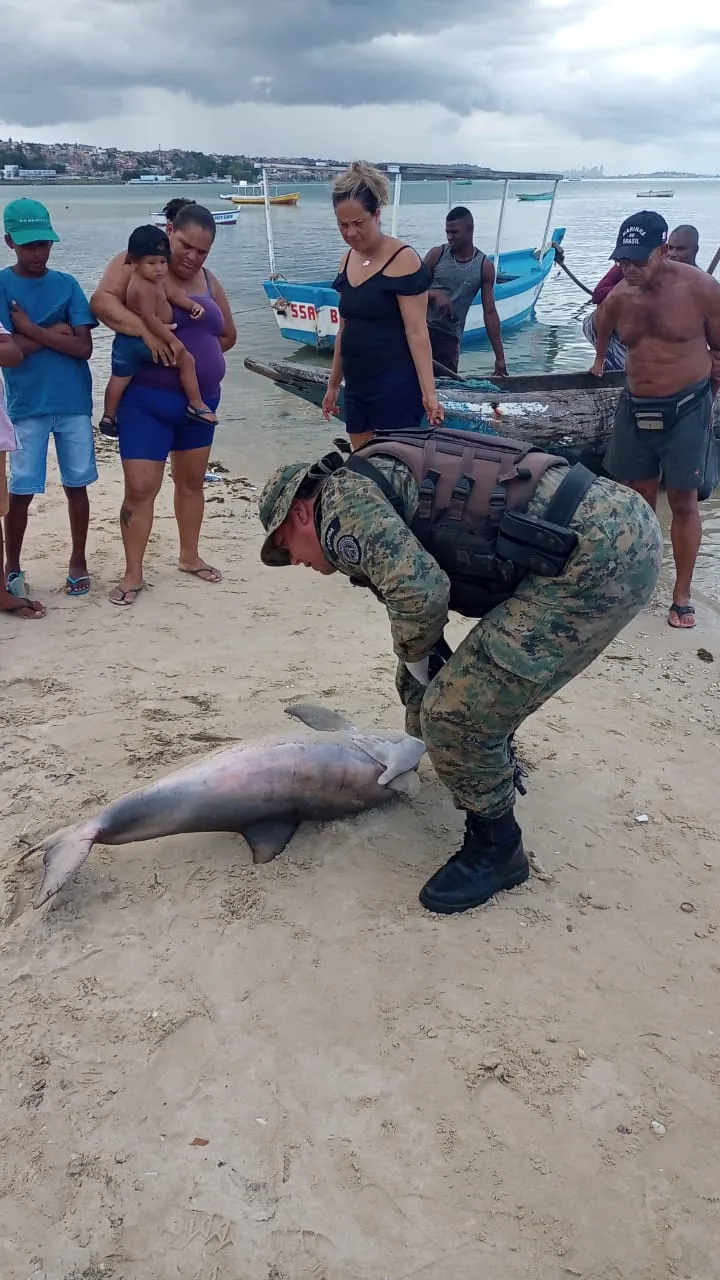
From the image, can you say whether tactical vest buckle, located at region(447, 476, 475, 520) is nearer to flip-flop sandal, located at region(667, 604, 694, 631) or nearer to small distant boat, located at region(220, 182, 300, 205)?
flip-flop sandal, located at region(667, 604, 694, 631)

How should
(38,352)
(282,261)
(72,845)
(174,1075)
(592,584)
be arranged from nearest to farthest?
(174,1075) < (592,584) < (72,845) < (38,352) < (282,261)

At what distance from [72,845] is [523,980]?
1703 millimetres

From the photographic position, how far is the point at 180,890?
10.6ft

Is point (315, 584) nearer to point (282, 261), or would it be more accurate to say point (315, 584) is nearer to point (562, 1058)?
point (562, 1058)

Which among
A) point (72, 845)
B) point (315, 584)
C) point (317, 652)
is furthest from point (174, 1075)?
point (315, 584)

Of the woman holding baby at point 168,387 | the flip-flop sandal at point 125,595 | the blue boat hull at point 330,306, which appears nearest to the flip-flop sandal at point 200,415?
the woman holding baby at point 168,387

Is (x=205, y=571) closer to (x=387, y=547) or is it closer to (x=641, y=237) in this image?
(x=387, y=547)

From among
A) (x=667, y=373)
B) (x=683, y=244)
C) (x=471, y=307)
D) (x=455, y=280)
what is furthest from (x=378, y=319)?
(x=471, y=307)

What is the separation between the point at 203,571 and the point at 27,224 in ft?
7.46

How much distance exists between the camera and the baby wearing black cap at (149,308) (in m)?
4.71

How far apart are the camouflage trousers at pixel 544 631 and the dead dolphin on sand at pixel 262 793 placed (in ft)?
2.12

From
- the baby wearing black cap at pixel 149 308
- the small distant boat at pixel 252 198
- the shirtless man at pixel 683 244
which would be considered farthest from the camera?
the small distant boat at pixel 252 198

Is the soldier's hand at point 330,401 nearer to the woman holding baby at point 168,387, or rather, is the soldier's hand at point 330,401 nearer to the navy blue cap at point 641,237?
the woman holding baby at point 168,387

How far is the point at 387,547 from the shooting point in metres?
2.65
